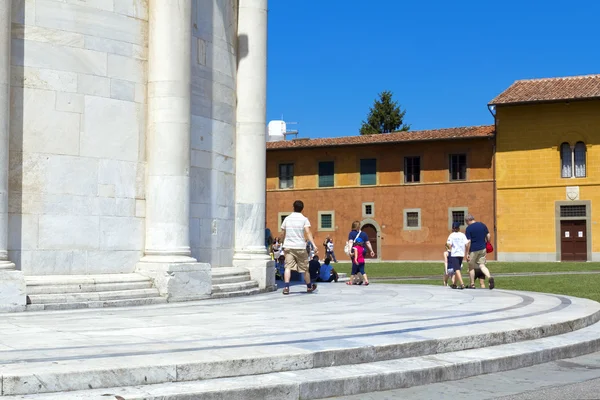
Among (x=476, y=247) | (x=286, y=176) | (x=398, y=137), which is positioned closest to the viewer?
(x=476, y=247)

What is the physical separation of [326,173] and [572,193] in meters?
15.1

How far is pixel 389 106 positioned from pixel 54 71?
218ft

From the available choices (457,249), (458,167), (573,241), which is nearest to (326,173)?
(458,167)

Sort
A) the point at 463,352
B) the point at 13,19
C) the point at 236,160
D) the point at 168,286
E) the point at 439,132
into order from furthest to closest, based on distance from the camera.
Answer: the point at 439,132 → the point at 236,160 → the point at 168,286 → the point at 13,19 → the point at 463,352

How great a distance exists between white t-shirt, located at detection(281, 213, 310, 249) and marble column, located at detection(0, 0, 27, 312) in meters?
4.78

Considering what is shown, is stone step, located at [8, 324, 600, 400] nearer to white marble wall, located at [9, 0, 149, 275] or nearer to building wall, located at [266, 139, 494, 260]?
white marble wall, located at [9, 0, 149, 275]

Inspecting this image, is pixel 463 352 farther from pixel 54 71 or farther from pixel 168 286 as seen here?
pixel 54 71

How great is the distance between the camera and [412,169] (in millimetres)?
52781

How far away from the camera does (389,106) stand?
77.8m

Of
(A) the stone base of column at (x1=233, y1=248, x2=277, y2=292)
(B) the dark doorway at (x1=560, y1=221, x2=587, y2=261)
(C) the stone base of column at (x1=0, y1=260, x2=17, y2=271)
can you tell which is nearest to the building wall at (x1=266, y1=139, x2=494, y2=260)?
(B) the dark doorway at (x1=560, y1=221, x2=587, y2=261)

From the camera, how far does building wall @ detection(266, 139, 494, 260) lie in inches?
2002

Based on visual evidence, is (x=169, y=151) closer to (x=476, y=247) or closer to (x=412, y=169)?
(x=476, y=247)

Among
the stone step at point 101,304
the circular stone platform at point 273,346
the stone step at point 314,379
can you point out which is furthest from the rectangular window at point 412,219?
the stone step at point 314,379

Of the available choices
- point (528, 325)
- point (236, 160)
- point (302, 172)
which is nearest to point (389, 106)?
point (302, 172)
